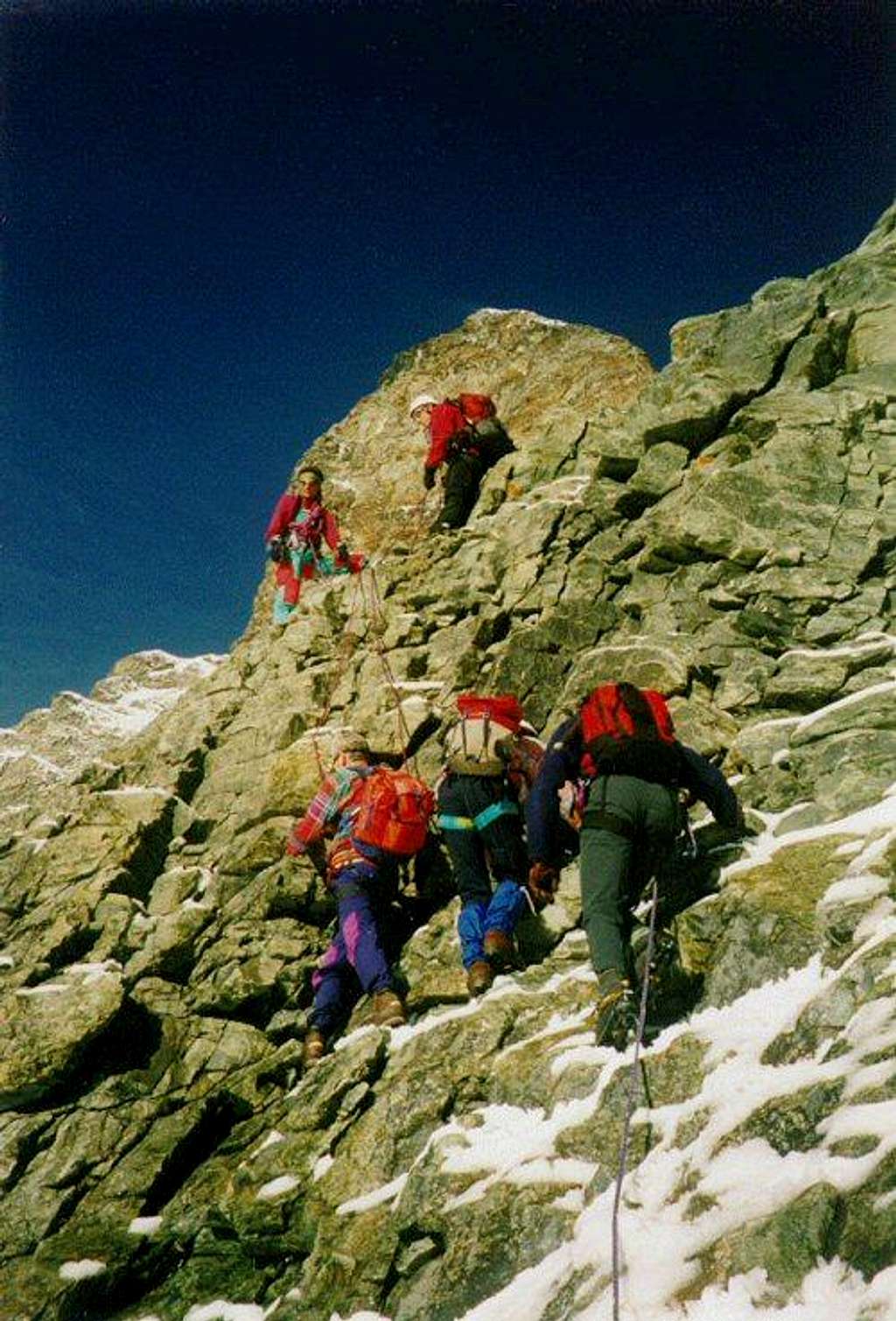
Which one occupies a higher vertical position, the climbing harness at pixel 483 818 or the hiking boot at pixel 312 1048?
the climbing harness at pixel 483 818

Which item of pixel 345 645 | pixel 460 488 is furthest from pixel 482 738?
pixel 460 488

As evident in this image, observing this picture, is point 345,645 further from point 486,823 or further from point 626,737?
point 626,737

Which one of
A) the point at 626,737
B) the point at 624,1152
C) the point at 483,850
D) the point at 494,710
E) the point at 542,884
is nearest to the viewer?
the point at 624,1152

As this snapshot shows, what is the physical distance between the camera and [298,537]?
18.8m

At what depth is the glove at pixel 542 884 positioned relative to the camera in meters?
8.29

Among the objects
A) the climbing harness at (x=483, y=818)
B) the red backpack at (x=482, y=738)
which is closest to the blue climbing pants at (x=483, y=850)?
the climbing harness at (x=483, y=818)

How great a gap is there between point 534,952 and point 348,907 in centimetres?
228

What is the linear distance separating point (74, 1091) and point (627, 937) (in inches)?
301

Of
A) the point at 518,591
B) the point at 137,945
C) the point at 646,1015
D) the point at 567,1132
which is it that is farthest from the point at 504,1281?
the point at 518,591

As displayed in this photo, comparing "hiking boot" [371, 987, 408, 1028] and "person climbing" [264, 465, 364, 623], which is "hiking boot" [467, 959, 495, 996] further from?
"person climbing" [264, 465, 364, 623]

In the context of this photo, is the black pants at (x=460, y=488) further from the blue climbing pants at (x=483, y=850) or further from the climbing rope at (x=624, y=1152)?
the climbing rope at (x=624, y=1152)

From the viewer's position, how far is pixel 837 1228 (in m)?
3.51

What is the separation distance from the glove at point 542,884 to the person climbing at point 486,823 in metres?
0.14

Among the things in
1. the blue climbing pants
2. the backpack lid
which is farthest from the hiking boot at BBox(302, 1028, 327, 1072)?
the backpack lid
